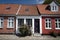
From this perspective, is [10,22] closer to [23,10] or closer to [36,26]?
[23,10]

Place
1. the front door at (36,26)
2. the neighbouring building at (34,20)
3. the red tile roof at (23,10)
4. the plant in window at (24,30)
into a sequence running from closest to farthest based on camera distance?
the plant in window at (24,30) → the neighbouring building at (34,20) → the front door at (36,26) → the red tile roof at (23,10)

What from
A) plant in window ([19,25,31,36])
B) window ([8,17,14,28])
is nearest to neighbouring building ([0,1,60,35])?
window ([8,17,14,28])

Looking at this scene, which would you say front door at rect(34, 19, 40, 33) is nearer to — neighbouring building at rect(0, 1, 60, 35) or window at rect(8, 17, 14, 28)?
neighbouring building at rect(0, 1, 60, 35)

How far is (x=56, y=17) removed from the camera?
106 feet

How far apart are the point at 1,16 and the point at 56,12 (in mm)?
11029

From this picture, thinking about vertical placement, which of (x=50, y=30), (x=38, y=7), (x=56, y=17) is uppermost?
(x=38, y=7)

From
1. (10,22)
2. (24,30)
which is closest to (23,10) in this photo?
(10,22)

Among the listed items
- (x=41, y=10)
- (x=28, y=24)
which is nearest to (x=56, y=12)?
(x=41, y=10)

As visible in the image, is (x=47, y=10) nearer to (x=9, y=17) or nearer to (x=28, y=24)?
(x=28, y=24)

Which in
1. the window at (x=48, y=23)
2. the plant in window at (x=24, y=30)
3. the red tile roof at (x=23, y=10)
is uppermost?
the red tile roof at (x=23, y=10)

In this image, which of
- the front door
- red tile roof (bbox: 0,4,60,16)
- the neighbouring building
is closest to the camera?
the neighbouring building

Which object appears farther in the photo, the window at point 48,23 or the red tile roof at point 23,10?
the red tile roof at point 23,10

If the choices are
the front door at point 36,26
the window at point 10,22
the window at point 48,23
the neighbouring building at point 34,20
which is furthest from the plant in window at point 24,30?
the window at point 48,23

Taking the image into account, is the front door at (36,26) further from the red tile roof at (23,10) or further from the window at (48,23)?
the window at (48,23)
